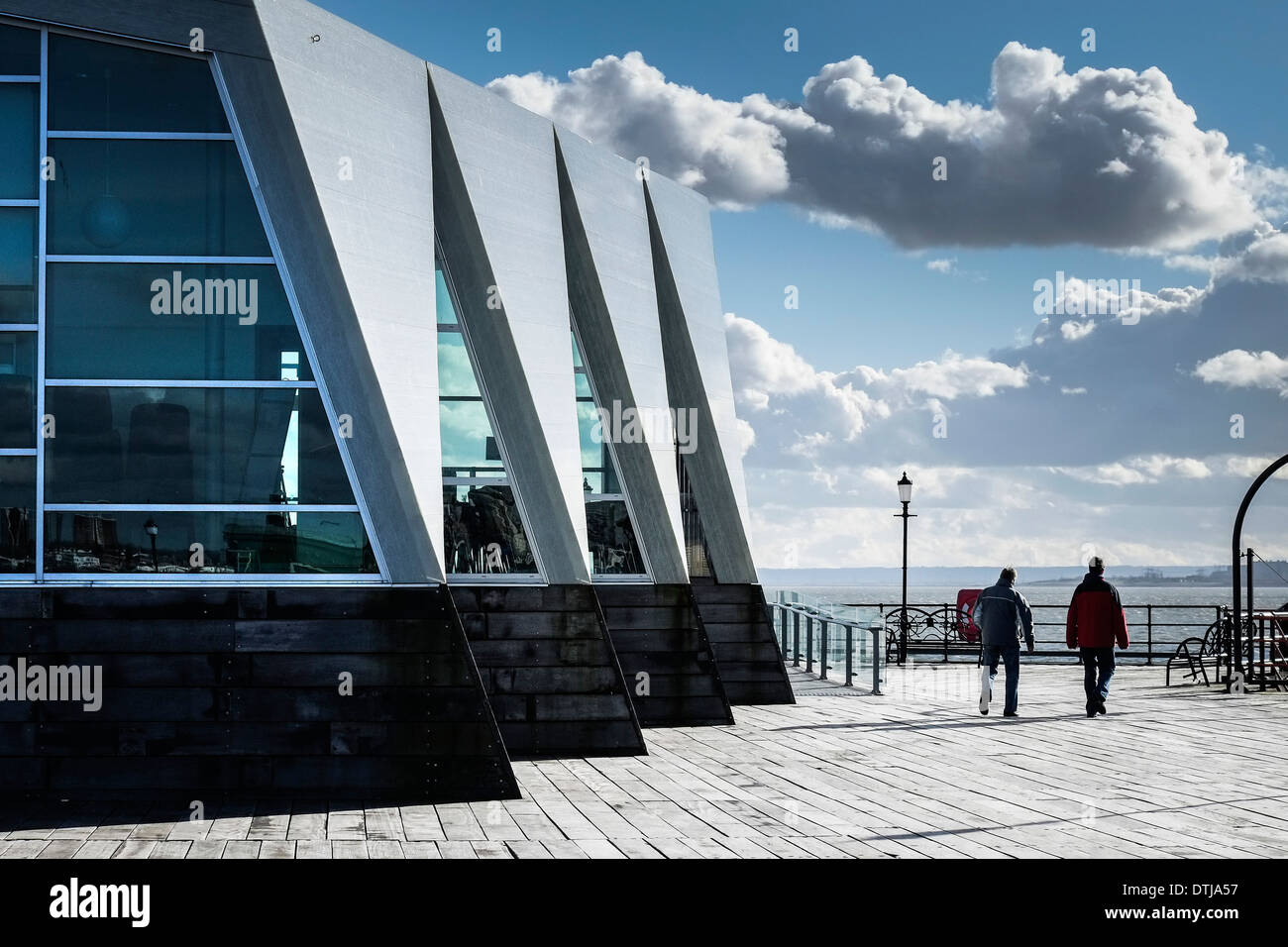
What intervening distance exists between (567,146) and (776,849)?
10.2 meters

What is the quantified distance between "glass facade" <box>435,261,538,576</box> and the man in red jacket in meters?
7.03

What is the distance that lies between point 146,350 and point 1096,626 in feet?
37.4

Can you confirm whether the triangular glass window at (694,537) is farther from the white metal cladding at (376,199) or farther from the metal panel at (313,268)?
the metal panel at (313,268)

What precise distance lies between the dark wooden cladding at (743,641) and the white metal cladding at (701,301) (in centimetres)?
84

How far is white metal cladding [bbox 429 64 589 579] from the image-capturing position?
14.5 meters

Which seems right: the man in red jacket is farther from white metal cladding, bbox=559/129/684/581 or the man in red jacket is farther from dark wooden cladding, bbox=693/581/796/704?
white metal cladding, bbox=559/129/684/581

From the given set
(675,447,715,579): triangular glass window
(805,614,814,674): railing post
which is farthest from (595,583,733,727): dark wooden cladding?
(805,614,814,674): railing post

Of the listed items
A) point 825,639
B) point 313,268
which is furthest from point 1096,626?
point 313,268

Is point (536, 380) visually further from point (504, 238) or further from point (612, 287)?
point (612, 287)

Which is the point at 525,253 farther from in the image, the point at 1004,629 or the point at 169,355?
the point at 1004,629

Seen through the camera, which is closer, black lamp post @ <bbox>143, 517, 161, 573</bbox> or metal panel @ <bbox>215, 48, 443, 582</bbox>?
black lamp post @ <bbox>143, 517, 161, 573</bbox>

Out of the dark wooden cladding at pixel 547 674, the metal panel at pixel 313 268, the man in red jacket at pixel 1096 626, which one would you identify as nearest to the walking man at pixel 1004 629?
the man in red jacket at pixel 1096 626

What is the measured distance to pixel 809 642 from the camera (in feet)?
79.7
